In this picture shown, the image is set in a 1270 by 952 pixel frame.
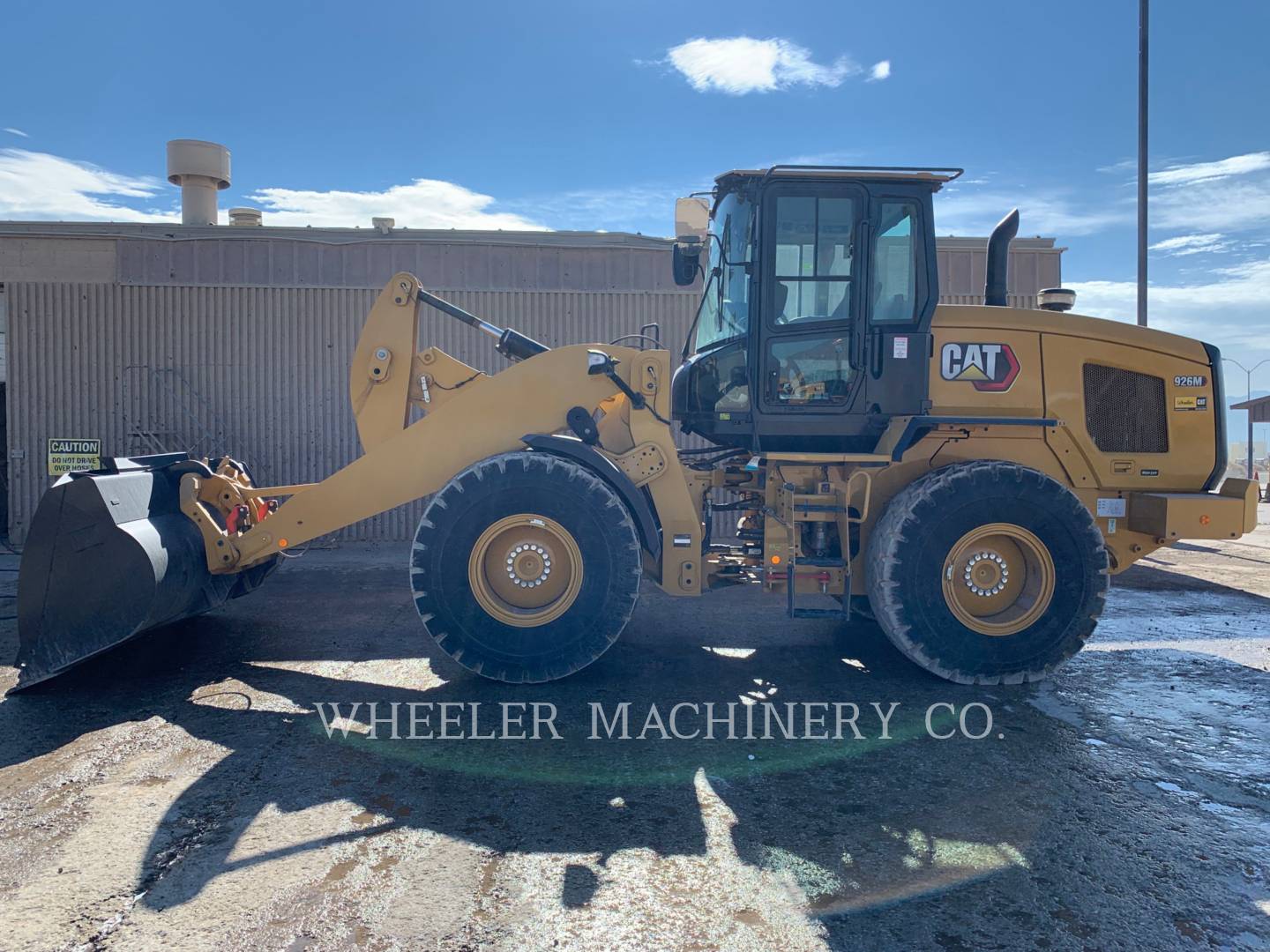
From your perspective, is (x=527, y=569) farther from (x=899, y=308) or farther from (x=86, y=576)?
(x=899, y=308)

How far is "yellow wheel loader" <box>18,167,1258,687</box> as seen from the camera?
5305 mm

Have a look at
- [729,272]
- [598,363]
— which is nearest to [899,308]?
[729,272]

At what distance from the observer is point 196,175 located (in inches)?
481

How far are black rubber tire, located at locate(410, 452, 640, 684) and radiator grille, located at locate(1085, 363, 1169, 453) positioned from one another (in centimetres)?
337

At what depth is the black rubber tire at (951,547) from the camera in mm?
5438

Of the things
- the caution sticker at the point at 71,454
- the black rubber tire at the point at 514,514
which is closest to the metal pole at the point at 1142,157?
the black rubber tire at the point at 514,514

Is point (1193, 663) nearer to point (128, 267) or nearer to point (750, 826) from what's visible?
point (750, 826)

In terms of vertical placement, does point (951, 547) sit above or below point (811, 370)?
below

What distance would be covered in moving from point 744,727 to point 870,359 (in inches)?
99.2

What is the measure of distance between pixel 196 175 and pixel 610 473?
393 inches

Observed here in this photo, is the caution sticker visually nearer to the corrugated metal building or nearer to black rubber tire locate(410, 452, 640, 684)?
the corrugated metal building

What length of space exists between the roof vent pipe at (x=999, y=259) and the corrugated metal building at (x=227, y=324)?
6129 mm

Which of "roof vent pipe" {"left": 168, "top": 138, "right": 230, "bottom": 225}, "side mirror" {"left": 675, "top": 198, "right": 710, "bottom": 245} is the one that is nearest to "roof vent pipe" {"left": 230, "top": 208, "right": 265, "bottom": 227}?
"roof vent pipe" {"left": 168, "top": 138, "right": 230, "bottom": 225}

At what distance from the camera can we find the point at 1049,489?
5.52m
